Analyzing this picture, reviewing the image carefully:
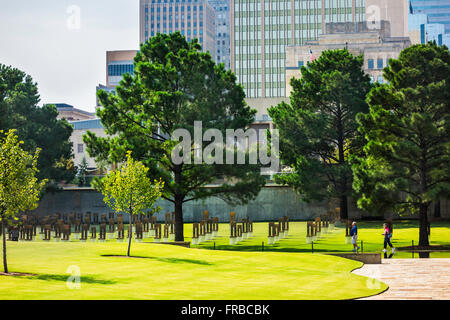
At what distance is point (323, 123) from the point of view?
183ft

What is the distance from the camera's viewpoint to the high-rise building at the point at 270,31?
578 ft

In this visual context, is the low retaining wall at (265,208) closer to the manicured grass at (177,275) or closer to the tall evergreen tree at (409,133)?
the tall evergreen tree at (409,133)

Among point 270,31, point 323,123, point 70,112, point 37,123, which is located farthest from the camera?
point 70,112

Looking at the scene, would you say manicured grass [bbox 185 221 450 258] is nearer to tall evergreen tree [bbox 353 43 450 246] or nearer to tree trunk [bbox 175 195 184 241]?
tree trunk [bbox 175 195 184 241]

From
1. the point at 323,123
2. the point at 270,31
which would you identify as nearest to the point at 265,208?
the point at 323,123

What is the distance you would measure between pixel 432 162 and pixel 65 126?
41509 mm

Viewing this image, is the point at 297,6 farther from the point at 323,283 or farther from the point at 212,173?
the point at 323,283

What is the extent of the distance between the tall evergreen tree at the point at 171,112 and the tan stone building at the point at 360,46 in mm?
85621

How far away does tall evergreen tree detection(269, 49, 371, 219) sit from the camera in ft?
180

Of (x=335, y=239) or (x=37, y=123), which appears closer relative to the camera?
(x=335, y=239)

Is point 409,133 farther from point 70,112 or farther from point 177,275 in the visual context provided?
point 70,112

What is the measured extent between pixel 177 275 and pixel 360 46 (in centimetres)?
11409

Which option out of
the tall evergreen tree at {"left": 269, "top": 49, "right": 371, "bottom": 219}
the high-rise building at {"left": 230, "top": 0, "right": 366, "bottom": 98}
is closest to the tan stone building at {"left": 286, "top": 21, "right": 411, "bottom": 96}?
the high-rise building at {"left": 230, "top": 0, "right": 366, "bottom": 98}
